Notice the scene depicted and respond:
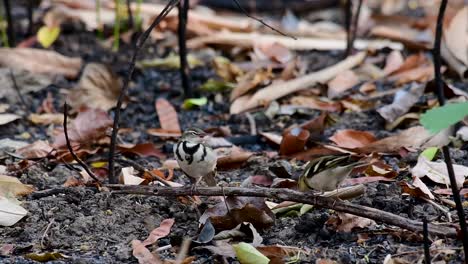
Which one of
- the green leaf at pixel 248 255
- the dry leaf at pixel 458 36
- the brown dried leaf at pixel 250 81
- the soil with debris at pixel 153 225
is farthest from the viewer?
the dry leaf at pixel 458 36

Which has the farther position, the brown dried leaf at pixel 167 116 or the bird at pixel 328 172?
the brown dried leaf at pixel 167 116

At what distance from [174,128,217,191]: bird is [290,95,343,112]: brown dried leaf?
174cm

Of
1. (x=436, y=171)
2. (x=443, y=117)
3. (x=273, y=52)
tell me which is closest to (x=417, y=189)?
(x=436, y=171)

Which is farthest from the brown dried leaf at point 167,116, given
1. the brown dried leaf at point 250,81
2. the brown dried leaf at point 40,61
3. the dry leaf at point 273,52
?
the dry leaf at point 273,52

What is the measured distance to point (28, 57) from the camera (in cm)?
595

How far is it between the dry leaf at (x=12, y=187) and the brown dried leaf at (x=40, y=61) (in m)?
2.36

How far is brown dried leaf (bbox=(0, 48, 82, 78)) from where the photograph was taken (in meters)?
5.85

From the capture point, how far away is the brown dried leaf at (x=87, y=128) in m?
4.64

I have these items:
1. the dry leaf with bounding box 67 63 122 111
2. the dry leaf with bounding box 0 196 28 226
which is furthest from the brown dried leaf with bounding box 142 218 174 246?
the dry leaf with bounding box 67 63 122 111

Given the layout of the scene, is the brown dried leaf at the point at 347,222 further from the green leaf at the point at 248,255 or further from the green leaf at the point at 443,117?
the green leaf at the point at 443,117

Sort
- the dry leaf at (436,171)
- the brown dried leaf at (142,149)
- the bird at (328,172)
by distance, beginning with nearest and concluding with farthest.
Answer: the bird at (328,172) → the dry leaf at (436,171) → the brown dried leaf at (142,149)

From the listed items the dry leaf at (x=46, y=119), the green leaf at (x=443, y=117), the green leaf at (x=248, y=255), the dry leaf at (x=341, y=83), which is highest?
the green leaf at (x=443, y=117)

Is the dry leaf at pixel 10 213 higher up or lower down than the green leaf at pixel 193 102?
higher up

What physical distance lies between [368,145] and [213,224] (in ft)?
4.59
